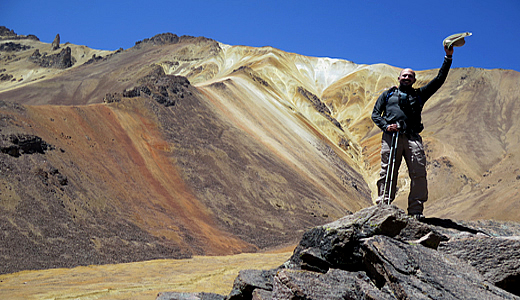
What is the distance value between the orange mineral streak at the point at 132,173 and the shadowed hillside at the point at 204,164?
89 millimetres

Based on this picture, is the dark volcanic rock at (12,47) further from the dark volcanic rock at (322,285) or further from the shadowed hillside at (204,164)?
the dark volcanic rock at (322,285)

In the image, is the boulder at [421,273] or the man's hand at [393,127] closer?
the boulder at [421,273]

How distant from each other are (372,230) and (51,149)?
65.5ft

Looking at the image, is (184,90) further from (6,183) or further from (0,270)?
(0,270)

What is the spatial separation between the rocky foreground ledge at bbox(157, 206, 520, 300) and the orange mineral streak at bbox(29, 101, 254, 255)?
51.5 feet

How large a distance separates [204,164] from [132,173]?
583 centimetres

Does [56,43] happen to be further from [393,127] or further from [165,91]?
[393,127]

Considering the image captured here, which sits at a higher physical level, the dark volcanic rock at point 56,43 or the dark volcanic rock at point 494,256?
the dark volcanic rock at point 56,43

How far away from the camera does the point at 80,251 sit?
1736 cm

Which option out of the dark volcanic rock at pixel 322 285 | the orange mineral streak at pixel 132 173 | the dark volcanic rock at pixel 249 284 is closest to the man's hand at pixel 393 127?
the dark volcanic rock at pixel 322 285

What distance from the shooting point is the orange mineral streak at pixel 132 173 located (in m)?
21.9

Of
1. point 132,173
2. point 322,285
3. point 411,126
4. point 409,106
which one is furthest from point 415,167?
point 132,173

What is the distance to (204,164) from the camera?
3020cm

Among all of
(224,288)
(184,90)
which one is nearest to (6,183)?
(224,288)
